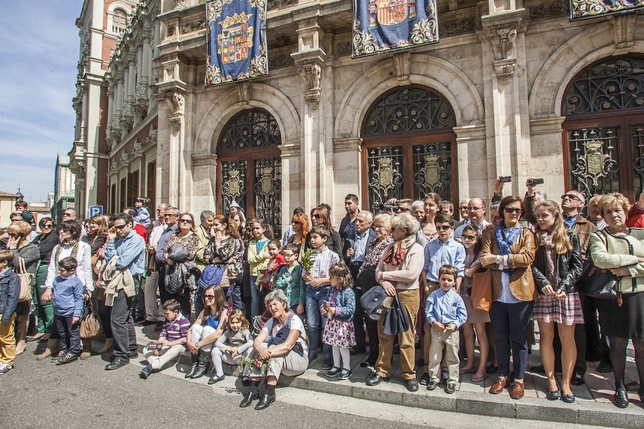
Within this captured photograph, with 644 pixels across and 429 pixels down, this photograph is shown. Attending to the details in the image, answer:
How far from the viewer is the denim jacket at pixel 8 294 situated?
19.1 ft

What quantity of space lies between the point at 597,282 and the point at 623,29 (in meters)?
5.73

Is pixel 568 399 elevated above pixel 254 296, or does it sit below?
below

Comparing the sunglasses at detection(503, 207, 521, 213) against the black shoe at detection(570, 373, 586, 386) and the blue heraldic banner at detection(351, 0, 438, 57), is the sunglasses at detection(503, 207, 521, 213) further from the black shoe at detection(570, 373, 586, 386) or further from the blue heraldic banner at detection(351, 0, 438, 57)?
the blue heraldic banner at detection(351, 0, 438, 57)

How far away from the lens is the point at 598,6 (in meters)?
7.15

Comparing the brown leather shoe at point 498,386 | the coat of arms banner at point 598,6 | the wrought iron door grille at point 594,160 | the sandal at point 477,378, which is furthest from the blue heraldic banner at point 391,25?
the brown leather shoe at point 498,386

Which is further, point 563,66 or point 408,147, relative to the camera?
point 408,147

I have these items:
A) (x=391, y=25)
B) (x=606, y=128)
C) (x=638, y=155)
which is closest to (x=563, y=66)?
(x=606, y=128)

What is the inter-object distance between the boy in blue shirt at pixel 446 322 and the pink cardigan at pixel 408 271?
251 millimetres

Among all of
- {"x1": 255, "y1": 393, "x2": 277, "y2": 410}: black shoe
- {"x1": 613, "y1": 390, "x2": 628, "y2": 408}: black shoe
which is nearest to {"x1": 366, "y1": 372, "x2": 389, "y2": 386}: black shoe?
{"x1": 255, "y1": 393, "x2": 277, "y2": 410}: black shoe

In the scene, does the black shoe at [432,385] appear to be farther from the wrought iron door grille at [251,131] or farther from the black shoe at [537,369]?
the wrought iron door grille at [251,131]

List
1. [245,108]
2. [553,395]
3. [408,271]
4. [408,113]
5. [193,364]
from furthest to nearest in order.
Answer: [245,108]
[408,113]
[193,364]
[408,271]
[553,395]

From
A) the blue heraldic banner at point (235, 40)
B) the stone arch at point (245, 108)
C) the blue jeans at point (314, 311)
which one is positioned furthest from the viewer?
the stone arch at point (245, 108)

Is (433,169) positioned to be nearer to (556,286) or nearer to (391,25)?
(391,25)

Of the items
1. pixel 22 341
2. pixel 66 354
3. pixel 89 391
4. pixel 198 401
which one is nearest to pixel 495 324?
pixel 198 401
